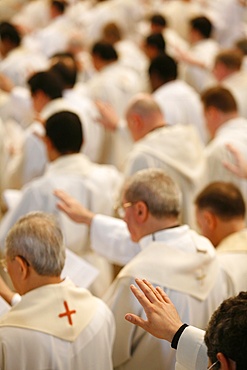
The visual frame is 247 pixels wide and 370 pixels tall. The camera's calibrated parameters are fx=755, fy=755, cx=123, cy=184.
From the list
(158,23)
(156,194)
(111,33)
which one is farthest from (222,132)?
(158,23)

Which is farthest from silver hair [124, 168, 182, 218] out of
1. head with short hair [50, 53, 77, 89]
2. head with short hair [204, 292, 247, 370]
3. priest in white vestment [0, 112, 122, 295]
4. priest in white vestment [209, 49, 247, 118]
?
priest in white vestment [209, 49, 247, 118]

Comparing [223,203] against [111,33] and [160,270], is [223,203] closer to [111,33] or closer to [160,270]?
[160,270]

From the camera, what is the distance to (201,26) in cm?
850

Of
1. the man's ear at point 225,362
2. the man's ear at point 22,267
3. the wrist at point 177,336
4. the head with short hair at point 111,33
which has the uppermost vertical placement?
the man's ear at point 225,362

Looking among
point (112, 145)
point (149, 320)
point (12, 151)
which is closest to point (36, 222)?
point (149, 320)

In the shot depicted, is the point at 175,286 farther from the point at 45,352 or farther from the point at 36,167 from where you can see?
the point at 36,167

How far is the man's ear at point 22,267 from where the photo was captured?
277 centimetres

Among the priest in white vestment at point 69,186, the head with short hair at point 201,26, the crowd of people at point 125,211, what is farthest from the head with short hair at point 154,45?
the priest in white vestment at point 69,186

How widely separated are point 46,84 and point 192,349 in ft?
11.6

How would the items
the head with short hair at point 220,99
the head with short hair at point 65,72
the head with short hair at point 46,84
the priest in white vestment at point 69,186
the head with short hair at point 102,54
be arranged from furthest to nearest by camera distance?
the head with short hair at point 102,54
the head with short hair at point 65,72
the head with short hair at point 46,84
the head with short hair at point 220,99
the priest in white vestment at point 69,186

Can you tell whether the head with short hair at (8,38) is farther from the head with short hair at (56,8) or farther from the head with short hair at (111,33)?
the head with short hair at (56,8)

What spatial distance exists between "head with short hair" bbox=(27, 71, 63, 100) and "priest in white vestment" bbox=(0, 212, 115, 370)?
2818mm

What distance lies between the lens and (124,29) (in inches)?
398

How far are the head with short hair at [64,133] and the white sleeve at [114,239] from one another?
0.67 metres
